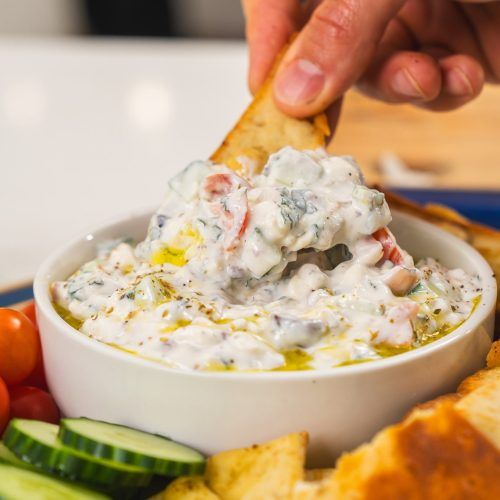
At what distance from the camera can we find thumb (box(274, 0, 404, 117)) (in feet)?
7.70

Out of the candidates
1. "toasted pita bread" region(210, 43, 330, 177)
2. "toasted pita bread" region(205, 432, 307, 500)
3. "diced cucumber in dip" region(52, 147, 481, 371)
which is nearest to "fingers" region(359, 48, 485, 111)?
"toasted pita bread" region(210, 43, 330, 177)

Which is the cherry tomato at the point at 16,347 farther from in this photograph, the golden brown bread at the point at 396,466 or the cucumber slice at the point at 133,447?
the golden brown bread at the point at 396,466

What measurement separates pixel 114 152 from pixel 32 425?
3181mm

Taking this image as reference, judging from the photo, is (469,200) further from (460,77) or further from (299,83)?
(299,83)

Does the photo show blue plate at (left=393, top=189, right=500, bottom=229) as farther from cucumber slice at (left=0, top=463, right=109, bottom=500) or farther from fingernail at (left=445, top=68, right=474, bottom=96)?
cucumber slice at (left=0, top=463, right=109, bottom=500)

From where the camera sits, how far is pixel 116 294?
1871 millimetres

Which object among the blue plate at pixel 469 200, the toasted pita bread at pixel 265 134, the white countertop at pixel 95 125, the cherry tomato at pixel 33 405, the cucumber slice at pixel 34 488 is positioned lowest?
the white countertop at pixel 95 125

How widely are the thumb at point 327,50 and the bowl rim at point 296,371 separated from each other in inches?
21.2

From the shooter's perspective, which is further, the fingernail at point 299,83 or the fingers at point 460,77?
the fingers at point 460,77

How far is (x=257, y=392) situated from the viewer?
164cm

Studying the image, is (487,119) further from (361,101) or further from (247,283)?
(247,283)

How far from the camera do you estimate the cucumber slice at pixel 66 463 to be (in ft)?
5.30

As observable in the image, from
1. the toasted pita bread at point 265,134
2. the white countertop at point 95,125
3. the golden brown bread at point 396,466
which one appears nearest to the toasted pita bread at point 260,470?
the golden brown bread at point 396,466

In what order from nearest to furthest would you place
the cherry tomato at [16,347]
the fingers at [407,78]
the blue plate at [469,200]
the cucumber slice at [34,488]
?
the cucumber slice at [34,488]
the cherry tomato at [16,347]
the fingers at [407,78]
the blue plate at [469,200]
